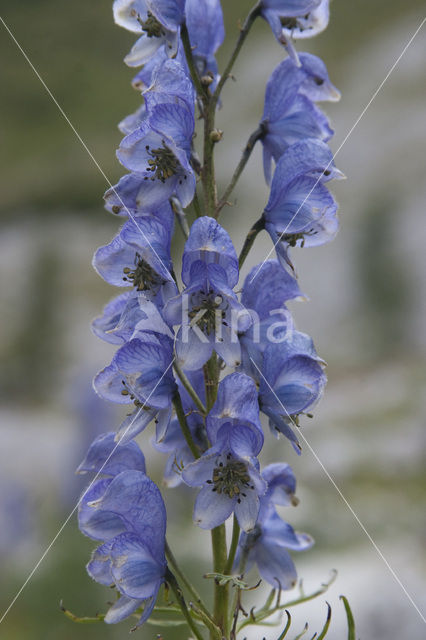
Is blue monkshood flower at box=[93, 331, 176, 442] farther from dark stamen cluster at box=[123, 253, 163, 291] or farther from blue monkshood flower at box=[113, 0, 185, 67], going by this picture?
blue monkshood flower at box=[113, 0, 185, 67]

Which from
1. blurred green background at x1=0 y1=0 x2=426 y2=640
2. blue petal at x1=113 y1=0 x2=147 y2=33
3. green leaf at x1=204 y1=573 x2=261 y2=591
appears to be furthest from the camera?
blurred green background at x1=0 y1=0 x2=426 y2=640

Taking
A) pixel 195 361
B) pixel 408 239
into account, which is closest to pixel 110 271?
pixel 195 361

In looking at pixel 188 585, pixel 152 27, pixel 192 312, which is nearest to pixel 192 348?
pixel 192 312

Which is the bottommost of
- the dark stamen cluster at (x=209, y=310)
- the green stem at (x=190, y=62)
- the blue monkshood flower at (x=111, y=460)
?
the blue monkshood flower at (x=111, y=460)

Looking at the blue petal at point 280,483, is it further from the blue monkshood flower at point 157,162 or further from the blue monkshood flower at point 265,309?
the blue monkshood flower at point 157,162

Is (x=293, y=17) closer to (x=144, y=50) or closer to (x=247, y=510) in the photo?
(x=144, y=50)

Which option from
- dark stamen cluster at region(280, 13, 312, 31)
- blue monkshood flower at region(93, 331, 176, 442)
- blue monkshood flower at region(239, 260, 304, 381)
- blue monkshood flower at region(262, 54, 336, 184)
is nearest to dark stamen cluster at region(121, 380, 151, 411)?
blue monkshood flower at region(93, 331, 176, 442)

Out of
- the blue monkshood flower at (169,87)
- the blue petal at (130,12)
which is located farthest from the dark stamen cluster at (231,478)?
the blue petal at (130,12)
